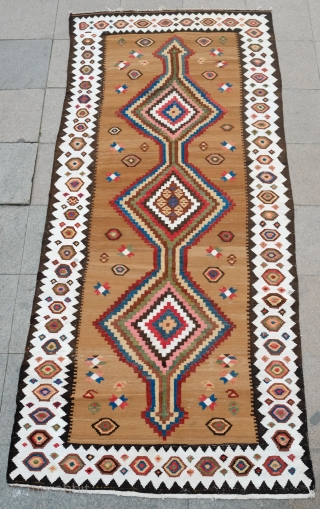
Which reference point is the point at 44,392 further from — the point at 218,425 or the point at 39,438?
the point at 218,425

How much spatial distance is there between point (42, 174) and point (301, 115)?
148 cm

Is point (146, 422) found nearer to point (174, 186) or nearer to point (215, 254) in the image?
point (215, 254)

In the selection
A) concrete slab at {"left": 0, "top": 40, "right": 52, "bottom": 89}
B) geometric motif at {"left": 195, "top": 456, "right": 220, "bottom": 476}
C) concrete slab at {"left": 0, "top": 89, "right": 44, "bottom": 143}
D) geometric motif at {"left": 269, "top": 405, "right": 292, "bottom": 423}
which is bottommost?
geometric motif at {"left": 195, "top": 456, "right": 220, "bottom": 476}

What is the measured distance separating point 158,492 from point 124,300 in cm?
91

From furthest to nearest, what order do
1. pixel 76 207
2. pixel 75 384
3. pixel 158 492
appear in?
pixel 76 207, pixel 75 384, pixel 158 492

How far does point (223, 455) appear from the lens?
3.11 m

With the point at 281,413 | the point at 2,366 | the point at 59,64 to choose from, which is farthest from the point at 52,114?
the point at 281,413

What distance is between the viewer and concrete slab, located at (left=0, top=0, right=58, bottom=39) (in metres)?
4.48

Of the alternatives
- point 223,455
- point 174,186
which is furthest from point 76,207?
point 223,455

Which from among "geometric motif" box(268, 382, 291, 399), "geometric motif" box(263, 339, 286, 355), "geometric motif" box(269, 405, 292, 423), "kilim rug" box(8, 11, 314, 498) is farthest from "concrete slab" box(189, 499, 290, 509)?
"geometric motif" box(263, 339, 286, 355)

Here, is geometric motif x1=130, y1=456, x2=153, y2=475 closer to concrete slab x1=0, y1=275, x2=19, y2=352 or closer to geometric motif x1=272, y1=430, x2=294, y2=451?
geometric motif x1=272, y1=430, x2=294, y2=451

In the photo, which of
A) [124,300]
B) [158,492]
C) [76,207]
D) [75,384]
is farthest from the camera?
[76,207]

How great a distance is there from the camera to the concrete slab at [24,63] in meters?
4.26

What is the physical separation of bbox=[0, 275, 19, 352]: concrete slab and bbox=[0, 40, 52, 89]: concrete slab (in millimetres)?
1303
